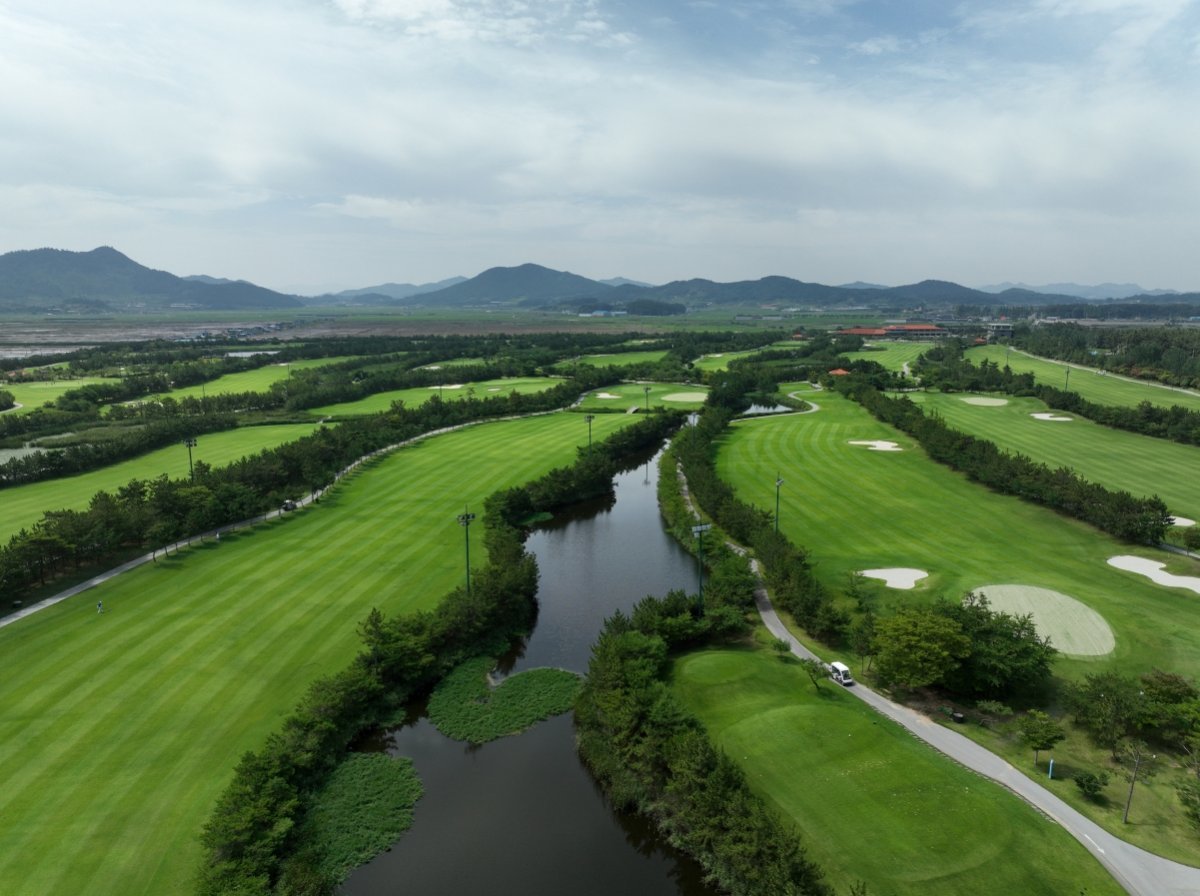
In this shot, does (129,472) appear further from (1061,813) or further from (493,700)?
(1061,813)

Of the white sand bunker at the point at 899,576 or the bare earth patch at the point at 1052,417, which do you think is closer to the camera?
the white sand bunker at the point at 899,576

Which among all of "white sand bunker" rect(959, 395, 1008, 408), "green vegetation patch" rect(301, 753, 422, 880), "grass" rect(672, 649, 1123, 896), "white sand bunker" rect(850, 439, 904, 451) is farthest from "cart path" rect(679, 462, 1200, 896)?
"white sand bunker" rect(959, 395, 1008, 408)

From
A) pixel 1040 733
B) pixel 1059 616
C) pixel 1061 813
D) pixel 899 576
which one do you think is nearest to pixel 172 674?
pixel 1061 813

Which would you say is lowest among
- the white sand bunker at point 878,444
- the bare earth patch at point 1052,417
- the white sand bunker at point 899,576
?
the white sand bunker at point 899,576

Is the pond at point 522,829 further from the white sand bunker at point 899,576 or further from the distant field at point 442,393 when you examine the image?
the distant field at point 442,393

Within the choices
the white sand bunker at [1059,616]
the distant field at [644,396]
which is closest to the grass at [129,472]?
the distant field at [644,396]
